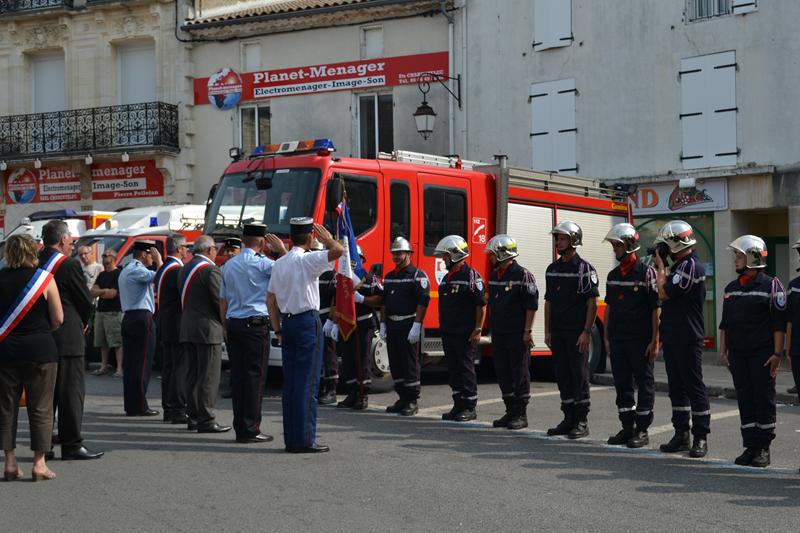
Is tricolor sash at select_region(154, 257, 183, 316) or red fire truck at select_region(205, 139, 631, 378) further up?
red fire truck at select_region(205, 139, 631, 378)

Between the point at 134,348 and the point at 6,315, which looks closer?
the point at 6,315

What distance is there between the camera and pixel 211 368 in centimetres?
1068

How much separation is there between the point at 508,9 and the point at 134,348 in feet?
50.4

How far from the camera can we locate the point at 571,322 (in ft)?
34.3

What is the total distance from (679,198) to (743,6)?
387 centimetres

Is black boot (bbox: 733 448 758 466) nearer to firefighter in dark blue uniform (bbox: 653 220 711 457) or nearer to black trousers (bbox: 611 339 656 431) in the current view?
firefighter in dark blue uniform (bbox: 653 220 711 457)

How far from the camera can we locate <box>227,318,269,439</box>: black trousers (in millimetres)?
9914

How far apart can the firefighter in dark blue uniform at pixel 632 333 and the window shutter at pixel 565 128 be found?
14.0 metres

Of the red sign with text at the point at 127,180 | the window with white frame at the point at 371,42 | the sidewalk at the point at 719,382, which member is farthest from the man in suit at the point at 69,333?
the red sign with text at the point at 127,180

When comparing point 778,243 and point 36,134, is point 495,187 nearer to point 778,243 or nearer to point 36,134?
point 778,243

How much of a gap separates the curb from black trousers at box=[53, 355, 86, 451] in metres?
8.20

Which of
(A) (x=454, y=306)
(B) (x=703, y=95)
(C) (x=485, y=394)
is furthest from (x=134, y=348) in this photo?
(B) (x=703, y=95)

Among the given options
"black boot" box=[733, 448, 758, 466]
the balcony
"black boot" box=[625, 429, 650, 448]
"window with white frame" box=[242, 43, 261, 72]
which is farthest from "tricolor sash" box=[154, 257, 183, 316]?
the balcony

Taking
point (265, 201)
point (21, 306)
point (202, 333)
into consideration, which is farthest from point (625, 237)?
point (265, 201)
